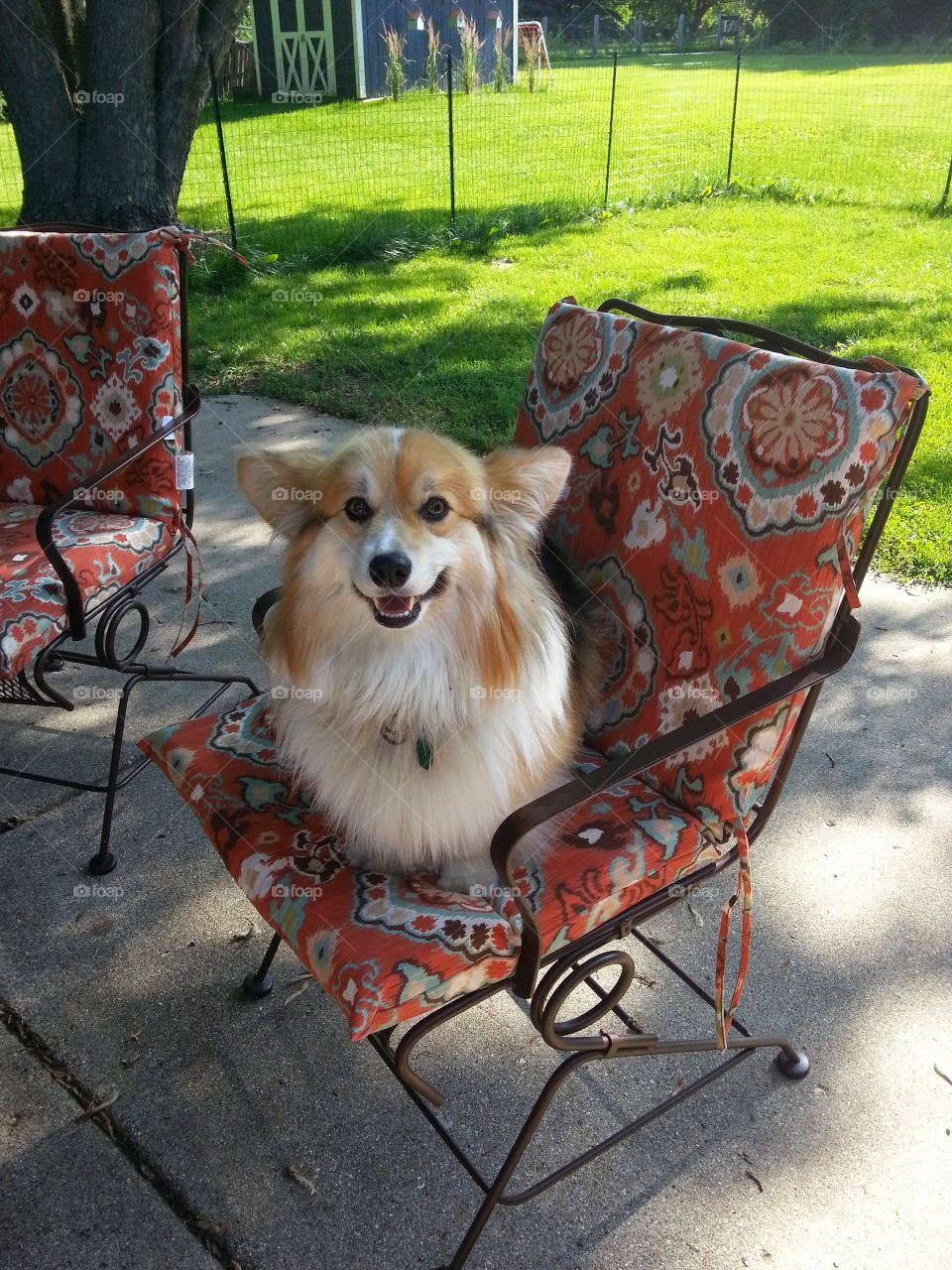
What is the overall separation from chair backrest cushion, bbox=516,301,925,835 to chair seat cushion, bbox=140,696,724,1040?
17 cm

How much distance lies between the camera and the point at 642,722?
2.25 metres

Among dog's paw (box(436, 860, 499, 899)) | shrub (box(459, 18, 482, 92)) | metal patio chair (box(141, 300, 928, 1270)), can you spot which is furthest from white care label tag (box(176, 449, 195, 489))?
shrub (box(459, 18, 482, 92))

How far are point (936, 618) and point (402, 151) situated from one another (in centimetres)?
1032

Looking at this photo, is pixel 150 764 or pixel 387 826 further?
pixel 150 764

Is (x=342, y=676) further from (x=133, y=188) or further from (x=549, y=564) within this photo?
(x=133, y=188)

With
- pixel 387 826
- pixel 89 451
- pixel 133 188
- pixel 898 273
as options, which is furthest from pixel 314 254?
pixel 387 826

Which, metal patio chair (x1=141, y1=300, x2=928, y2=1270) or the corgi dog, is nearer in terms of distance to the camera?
metal patio chair (x1=141, y1=300, x2=928, y2=1270)

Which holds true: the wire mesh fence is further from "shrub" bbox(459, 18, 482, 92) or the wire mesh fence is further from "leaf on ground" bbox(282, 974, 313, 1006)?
"leaf on ground" bbox(282, 974, 313, 1006)

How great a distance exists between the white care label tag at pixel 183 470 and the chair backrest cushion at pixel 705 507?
1.16m

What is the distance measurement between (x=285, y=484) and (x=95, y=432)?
1.45 meters

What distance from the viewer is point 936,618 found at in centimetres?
397

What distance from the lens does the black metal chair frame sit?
1.64 metres

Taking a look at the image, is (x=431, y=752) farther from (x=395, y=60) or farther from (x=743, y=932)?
(x=395, y=60)

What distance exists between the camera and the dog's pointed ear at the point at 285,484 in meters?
1.97
